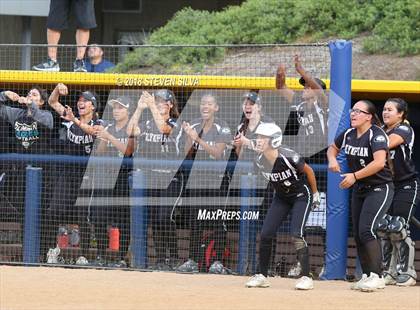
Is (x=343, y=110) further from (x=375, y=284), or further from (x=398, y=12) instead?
(x=398, y=12)

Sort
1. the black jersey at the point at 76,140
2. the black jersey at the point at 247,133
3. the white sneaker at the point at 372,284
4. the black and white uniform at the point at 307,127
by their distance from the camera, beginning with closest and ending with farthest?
1. the white sneaker at the point at 372,284
2. the black and white uniform at the point at 307,127
3. the black jersey at the point at 247,133
4. the black jersey at the point at 76,140

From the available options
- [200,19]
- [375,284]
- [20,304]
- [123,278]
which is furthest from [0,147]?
[200,19]

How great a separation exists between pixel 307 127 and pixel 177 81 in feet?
4.79

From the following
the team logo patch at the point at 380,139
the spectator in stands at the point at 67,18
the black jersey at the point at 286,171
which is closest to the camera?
the team logo patch at the point at 380,139

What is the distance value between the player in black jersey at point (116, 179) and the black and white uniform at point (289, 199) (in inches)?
76.8

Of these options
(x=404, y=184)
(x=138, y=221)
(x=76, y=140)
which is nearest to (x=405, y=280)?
(x=404, y=184)

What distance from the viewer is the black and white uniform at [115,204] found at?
11.2 metres

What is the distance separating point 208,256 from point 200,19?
6128 mm

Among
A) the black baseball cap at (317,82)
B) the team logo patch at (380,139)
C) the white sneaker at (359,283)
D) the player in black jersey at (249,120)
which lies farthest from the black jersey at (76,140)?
the white sneaker at (359,283)

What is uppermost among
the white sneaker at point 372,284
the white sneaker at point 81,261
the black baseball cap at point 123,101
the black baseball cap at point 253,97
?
the black baseball cap at point 253,97

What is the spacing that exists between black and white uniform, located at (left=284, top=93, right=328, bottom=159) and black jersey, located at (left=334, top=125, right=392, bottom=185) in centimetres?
92

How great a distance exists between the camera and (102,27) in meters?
20.0

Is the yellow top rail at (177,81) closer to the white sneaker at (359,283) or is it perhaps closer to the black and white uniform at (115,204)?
the black and white uniform at (115,204)

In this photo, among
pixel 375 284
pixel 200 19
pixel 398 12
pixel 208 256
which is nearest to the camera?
pixel 375 284
